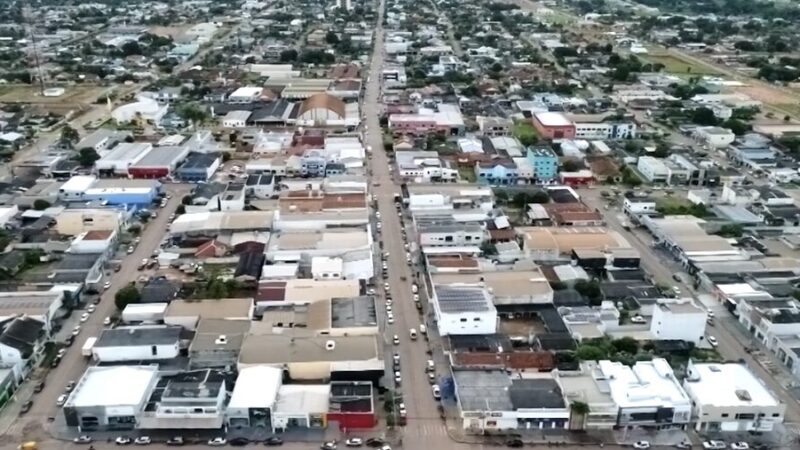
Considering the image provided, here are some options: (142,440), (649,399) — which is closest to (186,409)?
(142,440)

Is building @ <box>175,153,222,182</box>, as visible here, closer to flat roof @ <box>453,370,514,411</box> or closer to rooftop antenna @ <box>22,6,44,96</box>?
Answer: flat roof @ <box>453,370,514,411</box>

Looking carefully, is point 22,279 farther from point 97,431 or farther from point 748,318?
point 748,318

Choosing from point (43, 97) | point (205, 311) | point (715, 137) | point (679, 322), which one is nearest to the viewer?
point (679, 322)

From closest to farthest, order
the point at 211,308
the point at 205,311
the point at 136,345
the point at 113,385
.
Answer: the point at 113,385 → the point at 136,345 → the point at 205,311 → the point at 211,308

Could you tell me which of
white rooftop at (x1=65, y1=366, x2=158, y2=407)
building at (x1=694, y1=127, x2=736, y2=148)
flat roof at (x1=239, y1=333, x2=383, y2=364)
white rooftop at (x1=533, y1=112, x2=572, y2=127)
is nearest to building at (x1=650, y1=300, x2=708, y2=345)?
flat roof at (x1=239, y1=333, x2=383, y2=364)

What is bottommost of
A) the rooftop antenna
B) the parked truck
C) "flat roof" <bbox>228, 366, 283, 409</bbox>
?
the rooftop antenna

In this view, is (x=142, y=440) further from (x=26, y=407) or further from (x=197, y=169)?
(x=197, y=169)
